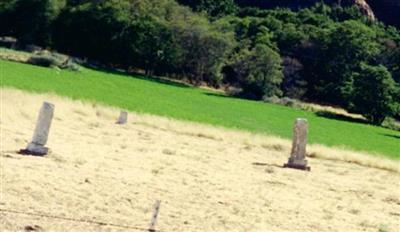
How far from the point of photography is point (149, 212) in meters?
13.1

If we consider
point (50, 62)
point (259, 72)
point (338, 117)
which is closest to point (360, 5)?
point (259, 72)

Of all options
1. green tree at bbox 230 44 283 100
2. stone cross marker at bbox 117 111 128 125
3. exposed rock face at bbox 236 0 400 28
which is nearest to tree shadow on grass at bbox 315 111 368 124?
green tree at bbox 230 44 283 100

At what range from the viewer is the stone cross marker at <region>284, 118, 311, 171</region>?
24.3 meters

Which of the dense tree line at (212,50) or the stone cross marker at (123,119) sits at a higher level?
the dense tree line at (212,50)

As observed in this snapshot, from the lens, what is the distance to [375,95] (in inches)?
2749

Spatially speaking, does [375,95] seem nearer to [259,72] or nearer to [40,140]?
[259,72]

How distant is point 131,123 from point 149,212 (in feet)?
69.5

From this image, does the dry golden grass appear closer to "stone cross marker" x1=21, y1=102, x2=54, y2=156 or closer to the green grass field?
"stone cross marker" x1=21, y1=102, x2=54, y2=156

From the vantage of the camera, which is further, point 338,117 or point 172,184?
point 338,117

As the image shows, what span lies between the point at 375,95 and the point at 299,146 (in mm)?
47185

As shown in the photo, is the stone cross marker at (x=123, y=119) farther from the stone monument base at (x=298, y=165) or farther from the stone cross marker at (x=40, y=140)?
the stone cross marker at (x=40, y=140)

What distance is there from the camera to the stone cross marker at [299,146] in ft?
79.7

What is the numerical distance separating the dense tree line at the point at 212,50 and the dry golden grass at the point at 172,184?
147 ft

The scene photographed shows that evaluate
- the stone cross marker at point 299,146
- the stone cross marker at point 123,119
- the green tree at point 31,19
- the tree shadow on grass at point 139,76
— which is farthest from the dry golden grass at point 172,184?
the green tree at point 31,19
